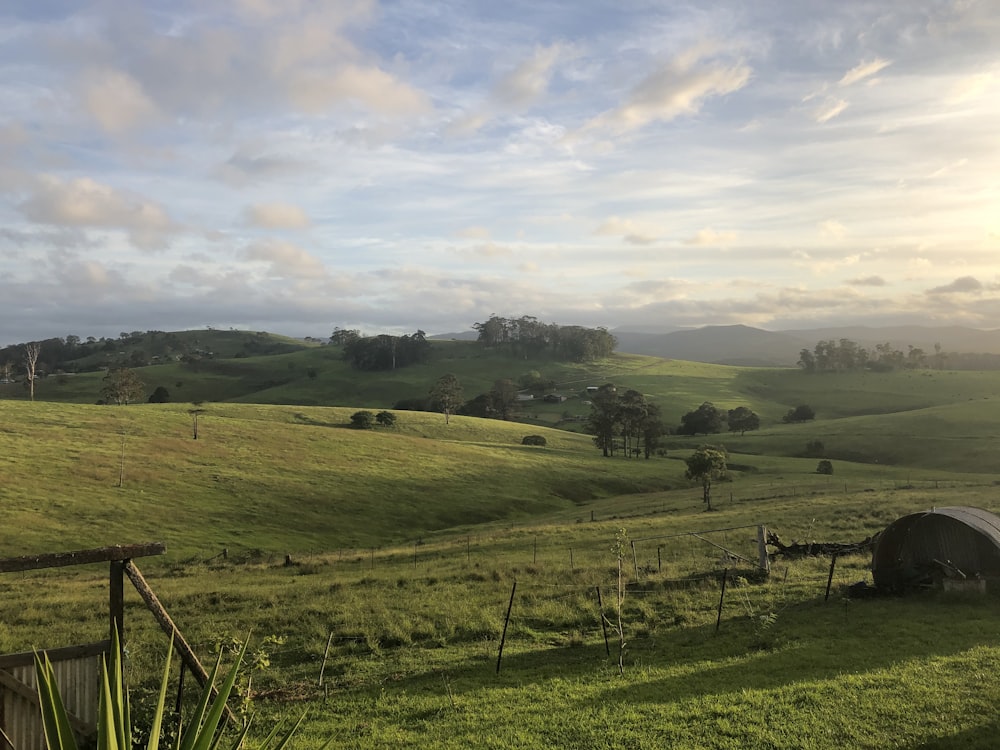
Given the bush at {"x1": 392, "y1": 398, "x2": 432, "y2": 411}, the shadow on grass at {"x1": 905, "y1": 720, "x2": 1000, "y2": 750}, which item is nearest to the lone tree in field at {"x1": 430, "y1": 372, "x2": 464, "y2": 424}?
the bush at {"x1": 392, "y1": 398, "x2": 432, "y2": 411}

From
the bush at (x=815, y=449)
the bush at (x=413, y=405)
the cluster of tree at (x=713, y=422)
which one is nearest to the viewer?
the bush at (x=815, y=449)

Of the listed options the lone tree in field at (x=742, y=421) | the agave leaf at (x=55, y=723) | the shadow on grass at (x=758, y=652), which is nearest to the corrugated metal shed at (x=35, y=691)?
the agave leaf at (x=55, y=723)

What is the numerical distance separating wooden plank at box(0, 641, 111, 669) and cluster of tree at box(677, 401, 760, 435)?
Answer: 12628 cm

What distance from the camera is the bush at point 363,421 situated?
9900cm

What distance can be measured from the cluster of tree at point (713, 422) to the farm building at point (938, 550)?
107 metres

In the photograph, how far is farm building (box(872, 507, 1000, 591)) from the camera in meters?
20.2

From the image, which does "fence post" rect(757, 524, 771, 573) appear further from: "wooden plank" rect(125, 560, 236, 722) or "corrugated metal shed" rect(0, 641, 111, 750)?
"corrugated metal shed" rect(0, 641, 111, 750)

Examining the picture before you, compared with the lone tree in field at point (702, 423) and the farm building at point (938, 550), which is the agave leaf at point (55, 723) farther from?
the lone tree in field at point (702, 423)

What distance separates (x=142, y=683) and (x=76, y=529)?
1370 inches

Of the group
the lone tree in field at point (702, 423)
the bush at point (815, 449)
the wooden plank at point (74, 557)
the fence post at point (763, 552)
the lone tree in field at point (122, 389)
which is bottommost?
the bush at point (815, 449)

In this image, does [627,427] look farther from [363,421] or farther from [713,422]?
[363,421]

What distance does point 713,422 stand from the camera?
127 meters

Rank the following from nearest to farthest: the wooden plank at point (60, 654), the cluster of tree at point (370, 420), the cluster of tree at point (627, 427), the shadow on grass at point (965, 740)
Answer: the wooden plank at point (60, 654)
the shadow on grass at point (965, 740)
the cluster of tree at point (370, 420)
the cluster of tree at point (627, 427)

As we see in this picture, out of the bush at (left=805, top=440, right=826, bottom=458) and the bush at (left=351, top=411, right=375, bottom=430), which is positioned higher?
the bush at (left=351, top=411, right=375, bottom=430)
